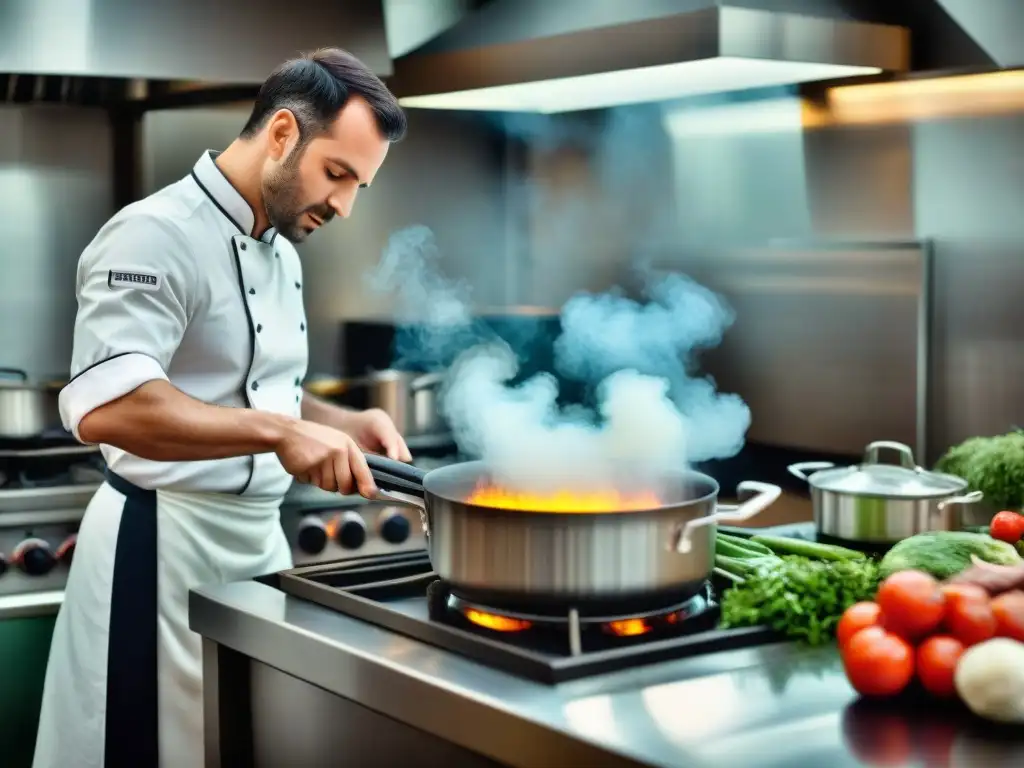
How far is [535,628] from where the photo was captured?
1.45 m

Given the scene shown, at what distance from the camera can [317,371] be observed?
3.21 metres

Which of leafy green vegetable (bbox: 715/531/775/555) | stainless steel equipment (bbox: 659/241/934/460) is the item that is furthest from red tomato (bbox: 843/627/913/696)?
stainless steel equipment (bbox: 659/241/934/460)

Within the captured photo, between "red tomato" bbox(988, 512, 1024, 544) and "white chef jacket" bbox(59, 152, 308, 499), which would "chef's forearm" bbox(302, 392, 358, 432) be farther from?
"red tomato" bbox(988, 512, 1024, 544)

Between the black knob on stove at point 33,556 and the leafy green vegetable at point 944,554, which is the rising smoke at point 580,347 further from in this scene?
the black knob on stove at point 33,556

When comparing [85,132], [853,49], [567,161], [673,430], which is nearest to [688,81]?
[853,49]

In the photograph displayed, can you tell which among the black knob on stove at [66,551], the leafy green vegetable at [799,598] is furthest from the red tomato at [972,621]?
the black knob on stove at [66,551]

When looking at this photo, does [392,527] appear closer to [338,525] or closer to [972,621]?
[338,525]

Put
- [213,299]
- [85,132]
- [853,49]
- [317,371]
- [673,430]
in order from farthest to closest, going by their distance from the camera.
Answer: [317,371] < [85,132] < [853,49] < [213,299] < [673,430]

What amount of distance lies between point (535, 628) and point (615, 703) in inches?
10.1

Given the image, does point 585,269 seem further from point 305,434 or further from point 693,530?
point 693,530

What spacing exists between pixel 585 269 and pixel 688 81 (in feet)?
3.15

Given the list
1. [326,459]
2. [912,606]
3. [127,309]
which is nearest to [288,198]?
[127,309]

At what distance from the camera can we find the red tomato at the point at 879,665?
1.23m

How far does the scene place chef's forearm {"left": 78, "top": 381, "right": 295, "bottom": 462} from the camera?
1.71 metres
